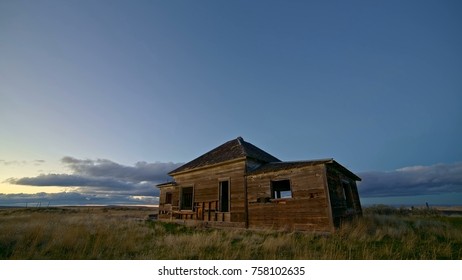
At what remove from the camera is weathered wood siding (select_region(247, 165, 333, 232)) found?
988 cm

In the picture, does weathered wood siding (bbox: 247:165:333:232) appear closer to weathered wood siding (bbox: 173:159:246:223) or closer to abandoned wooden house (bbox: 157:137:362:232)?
abandoned wooden house (bbox: 157:137:362:232)

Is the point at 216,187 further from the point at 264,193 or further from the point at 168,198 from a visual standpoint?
the point at 168,198

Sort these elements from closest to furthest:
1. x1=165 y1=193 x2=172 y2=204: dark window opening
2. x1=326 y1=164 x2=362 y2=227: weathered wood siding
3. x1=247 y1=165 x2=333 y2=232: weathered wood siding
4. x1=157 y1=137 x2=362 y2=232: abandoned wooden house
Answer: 1. x1=247 y1=165 x2=333 y2=232: weathered wood siding
2. x1=157 y1=137 x2=362 y2=232: abandoned wooden house
3. x1=326 y1=164 x2=362 y2=227: weathered wood siding
4. x1=165 y1=193 x2=172 y2=204: dark window opening

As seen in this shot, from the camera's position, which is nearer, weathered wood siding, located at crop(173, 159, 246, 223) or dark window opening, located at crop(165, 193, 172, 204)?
weathered wood siding, located at crop(173, 159, 246, 223)

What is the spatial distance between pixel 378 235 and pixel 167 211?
14878 millimetres

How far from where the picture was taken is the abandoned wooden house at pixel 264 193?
10117 mm

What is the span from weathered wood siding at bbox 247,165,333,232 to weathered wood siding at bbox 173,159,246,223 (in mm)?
875

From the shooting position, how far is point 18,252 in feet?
21.0

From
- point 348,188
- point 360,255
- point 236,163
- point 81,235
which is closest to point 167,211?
point 236,163

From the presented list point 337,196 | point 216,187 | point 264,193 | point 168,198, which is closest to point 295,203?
point 264,193

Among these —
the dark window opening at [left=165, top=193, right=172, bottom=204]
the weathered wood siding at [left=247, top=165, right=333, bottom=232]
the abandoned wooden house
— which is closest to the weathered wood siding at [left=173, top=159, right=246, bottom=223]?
the abandoned wooden house

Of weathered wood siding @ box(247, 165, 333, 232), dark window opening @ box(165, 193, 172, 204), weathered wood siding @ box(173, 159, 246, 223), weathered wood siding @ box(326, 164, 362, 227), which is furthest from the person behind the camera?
dark window opening @ box(165, 193, 172, 204)
